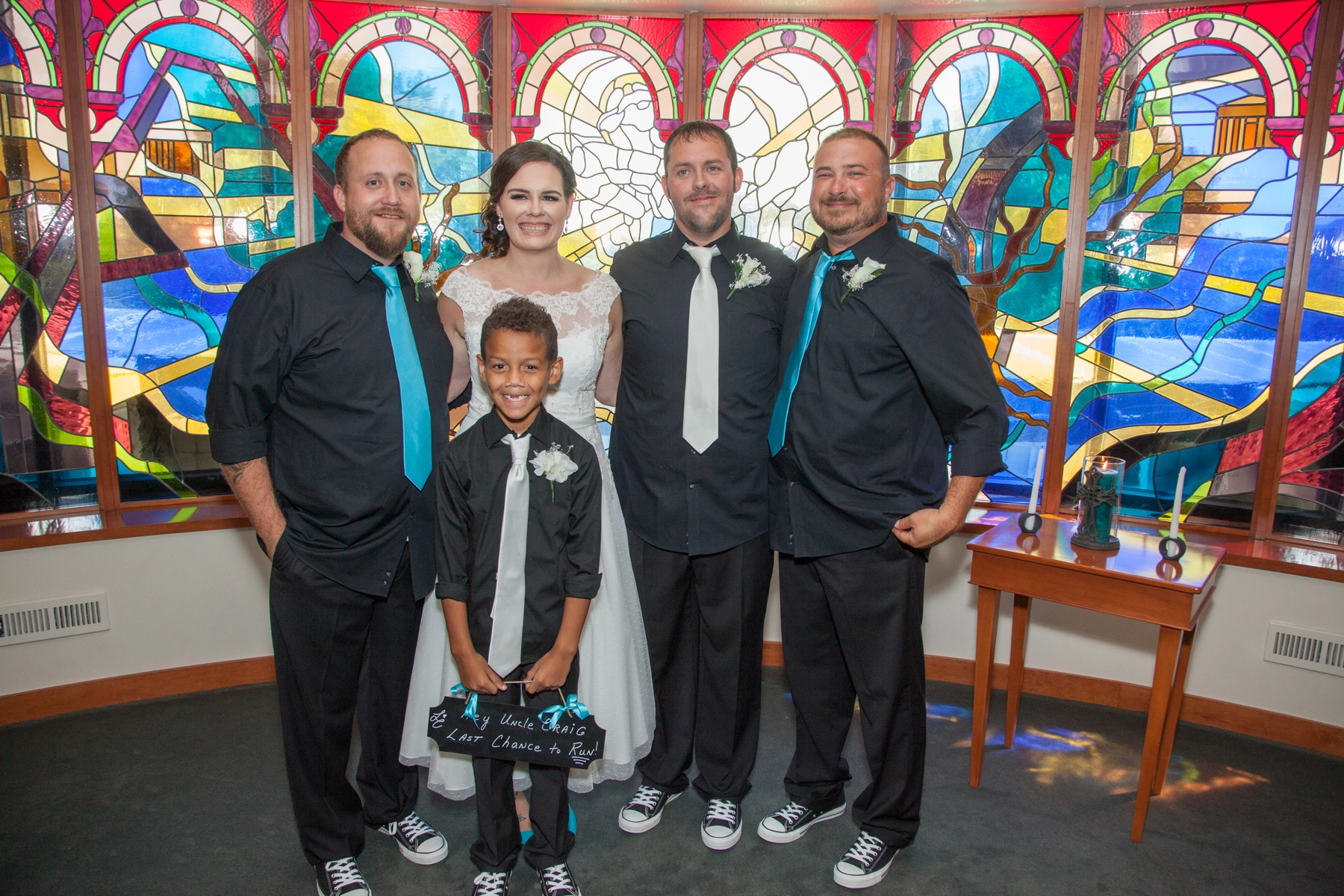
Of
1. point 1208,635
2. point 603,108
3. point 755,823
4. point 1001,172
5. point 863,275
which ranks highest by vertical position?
point 603,108

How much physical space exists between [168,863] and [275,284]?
62.7 inches

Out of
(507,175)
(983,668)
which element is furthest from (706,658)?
(507,175)

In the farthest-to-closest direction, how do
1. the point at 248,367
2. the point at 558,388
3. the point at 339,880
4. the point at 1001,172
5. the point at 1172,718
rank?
the point at 1001,172, the point at 1172,718, the point at 558,388, the point at 339,880, the point at 248,367

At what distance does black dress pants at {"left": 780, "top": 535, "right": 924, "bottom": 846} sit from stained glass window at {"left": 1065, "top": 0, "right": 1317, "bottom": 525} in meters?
1.65

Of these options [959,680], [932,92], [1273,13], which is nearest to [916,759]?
[959,680]

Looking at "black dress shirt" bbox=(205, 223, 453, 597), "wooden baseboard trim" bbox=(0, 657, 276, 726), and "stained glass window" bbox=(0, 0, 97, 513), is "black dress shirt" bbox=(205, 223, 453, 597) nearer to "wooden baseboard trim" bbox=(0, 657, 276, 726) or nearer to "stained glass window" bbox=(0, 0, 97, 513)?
"wooden baseboard trim" bbox=(0, 657, 276, 726)

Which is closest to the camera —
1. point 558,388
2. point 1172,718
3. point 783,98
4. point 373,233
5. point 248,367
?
point 248,367

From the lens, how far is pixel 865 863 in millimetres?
2143

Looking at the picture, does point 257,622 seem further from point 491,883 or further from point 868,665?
point 868,665

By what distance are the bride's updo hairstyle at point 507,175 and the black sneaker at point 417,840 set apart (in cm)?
159

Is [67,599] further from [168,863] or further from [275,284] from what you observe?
[275,284]

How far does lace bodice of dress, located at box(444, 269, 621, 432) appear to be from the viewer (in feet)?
7.00

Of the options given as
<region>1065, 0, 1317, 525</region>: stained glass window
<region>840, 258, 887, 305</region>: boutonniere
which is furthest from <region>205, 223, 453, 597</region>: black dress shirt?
<region>1065, 0, 1317, 525</region>: stained glass window

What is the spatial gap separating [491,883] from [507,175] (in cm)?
175
